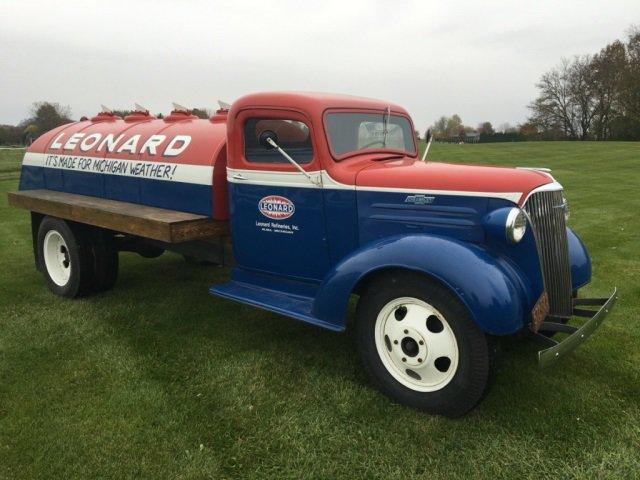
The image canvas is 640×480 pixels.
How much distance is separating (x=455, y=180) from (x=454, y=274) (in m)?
0.68

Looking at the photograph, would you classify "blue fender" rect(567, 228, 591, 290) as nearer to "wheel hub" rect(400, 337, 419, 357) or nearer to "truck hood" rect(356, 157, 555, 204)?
"truck hood" rect(356, 157, 555, 204)

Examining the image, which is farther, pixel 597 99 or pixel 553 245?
pixel 597 99

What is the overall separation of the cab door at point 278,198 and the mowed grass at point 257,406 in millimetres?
740

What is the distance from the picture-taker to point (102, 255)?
5.26m

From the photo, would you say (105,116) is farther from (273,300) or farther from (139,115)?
(273,300)

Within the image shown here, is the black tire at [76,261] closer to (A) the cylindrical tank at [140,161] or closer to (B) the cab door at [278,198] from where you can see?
(A) the cylindrical tank at [140,161]

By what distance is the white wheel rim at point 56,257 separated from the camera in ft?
18.1

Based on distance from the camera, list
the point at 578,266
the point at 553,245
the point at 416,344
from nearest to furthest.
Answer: the point at 416,344 < the point at 553,245 < the point at 578,266

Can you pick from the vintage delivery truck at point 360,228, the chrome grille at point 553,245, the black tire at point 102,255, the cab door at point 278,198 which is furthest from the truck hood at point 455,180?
the black tire at point 102,255

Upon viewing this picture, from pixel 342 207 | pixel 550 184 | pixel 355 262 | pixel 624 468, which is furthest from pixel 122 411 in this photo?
pixel 550 184

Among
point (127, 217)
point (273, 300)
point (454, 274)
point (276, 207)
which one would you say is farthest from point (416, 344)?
point (127, 217)

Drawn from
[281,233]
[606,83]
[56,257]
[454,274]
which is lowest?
[56,257]

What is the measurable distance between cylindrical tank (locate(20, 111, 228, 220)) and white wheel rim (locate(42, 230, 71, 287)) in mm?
574

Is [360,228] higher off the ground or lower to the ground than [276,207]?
lower
